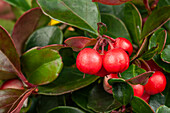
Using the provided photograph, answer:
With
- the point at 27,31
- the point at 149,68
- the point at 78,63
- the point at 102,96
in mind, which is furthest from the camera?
the point at 27,31

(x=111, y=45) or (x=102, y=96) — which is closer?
(x=111, y=45)

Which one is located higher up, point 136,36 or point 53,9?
point 53,9

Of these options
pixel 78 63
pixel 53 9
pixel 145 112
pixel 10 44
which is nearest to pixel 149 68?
pixel 145 112

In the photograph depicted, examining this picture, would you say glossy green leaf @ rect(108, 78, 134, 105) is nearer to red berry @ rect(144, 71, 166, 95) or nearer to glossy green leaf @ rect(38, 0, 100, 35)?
red berry @ rect(144, 71, 166, 95)

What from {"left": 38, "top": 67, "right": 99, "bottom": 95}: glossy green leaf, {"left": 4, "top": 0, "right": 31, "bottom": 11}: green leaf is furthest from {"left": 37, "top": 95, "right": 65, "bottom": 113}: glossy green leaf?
{"left": 4, "top": 0, "right": 31, "bottom": 11}: green leaf

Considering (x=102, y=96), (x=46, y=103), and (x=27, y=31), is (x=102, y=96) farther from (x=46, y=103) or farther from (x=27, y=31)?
(x=27, y=31)

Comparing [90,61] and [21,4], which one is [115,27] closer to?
[90,61]

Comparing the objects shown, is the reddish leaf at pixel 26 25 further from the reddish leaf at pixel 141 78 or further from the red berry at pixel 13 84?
the reddish leaf at pixel 141 78
